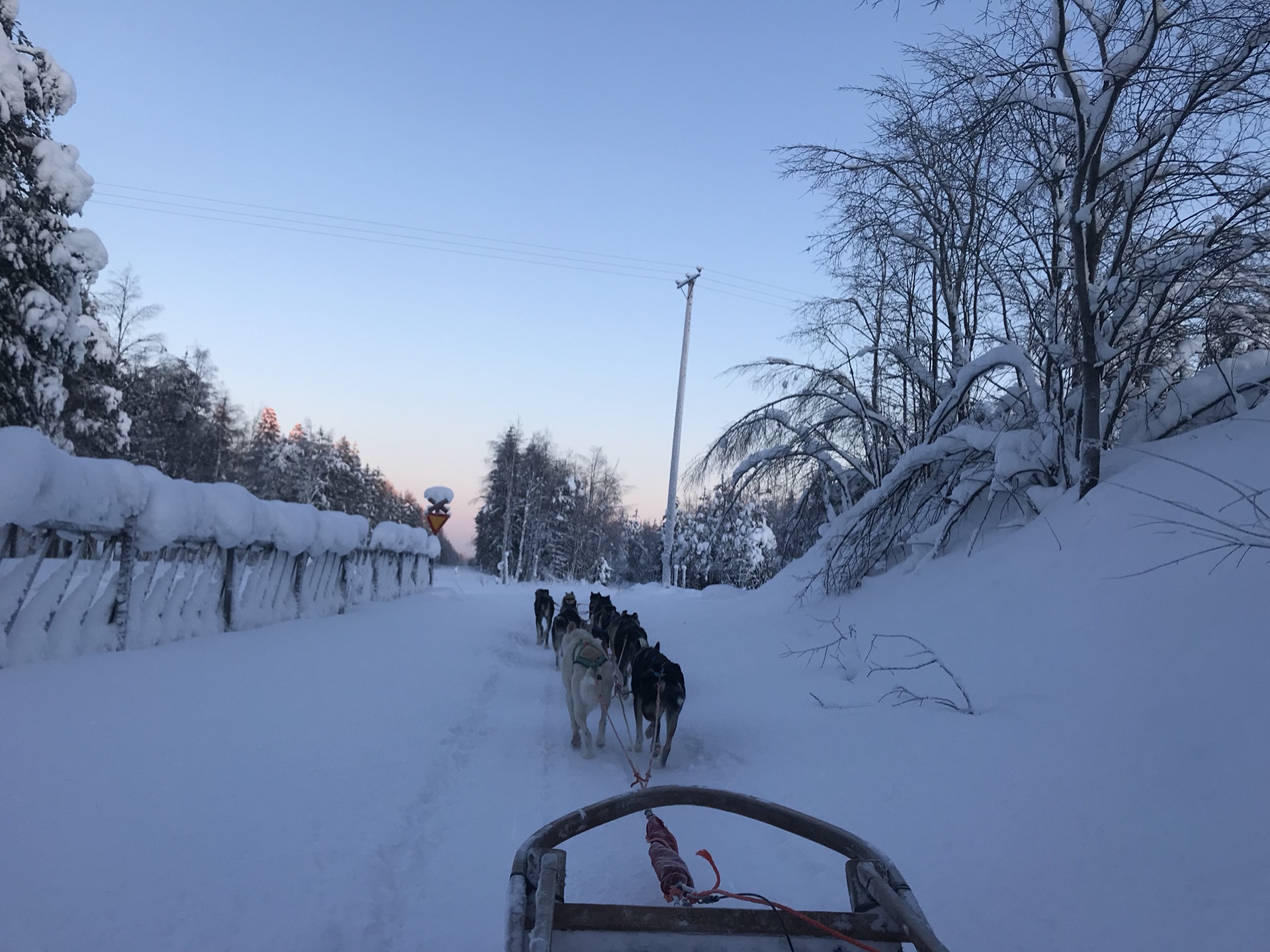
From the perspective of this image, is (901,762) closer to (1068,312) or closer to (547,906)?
(547,906)

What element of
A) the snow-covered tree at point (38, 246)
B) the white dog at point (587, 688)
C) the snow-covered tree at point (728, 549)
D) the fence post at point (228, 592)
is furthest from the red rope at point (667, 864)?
the snow-covered tree at point (728, 549)

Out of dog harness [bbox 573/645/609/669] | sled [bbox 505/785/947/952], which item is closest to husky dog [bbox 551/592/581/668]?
dog harness [bbox 573/645/609/669]

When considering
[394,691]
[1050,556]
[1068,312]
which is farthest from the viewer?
[1068,312]

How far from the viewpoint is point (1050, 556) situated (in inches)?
220

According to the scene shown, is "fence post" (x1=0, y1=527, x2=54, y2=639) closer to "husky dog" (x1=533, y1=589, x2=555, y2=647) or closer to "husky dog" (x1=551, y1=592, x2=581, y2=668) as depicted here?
"husky dog" (x1=551, y1=592, x2=581, y2=668)

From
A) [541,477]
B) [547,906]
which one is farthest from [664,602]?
[541,477]

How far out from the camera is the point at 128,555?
20.2 feet

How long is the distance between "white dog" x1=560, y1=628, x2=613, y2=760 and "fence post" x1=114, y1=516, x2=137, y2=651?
13.8 ft

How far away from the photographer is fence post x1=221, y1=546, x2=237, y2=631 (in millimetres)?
8172

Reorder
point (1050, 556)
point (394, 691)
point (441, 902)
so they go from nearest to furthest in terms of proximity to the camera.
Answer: point (441, 902)
point (1050, 556)
point (394, 691)

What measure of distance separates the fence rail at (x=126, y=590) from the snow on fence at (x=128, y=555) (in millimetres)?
12

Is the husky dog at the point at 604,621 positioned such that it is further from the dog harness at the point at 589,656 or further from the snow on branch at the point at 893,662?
the dog harness at the point at 589,656

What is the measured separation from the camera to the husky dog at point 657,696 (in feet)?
16.7

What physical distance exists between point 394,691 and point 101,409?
64.4ft
